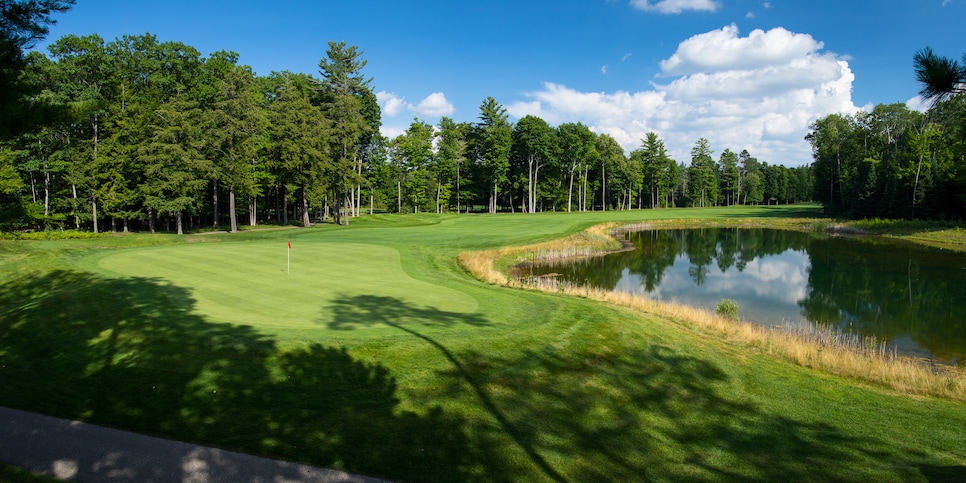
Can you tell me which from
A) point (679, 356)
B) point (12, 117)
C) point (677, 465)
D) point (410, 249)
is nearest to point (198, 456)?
point (677, 465)

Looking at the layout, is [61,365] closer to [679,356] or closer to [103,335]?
[103,335]

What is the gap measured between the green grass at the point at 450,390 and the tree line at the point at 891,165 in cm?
4248

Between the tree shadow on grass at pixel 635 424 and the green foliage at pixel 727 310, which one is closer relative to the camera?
the tree shadow on grass at pixel 635 424

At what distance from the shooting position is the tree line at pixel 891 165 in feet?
174

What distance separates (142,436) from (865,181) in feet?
263

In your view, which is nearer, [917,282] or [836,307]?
[836,307]

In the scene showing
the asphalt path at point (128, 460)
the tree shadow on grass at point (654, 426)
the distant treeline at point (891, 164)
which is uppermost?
the distant treeline at point (891, 164)

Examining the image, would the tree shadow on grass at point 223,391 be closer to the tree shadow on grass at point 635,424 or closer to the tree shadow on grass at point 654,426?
the tree shadow on grass at point 635,424

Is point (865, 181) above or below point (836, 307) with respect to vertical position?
above

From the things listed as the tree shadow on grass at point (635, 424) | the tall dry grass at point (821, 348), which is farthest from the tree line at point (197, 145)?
the tall dry grass at point (821, 348)

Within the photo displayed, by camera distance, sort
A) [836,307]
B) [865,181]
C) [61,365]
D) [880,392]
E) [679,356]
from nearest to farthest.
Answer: [61,365] → [880,392] → [679,356] → [836,307] → [865,181]

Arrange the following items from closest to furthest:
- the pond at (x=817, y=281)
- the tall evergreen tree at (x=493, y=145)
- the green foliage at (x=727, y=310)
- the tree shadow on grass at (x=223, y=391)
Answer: the tree shadow on grass at (x=223, y=391) < the green foliage at (x=727, y=310) < the pond at (x=817, y=281) < the tall evergreen tree at (x=493, y=145)

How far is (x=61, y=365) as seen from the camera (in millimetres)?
8773

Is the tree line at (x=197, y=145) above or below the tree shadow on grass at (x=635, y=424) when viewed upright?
above
